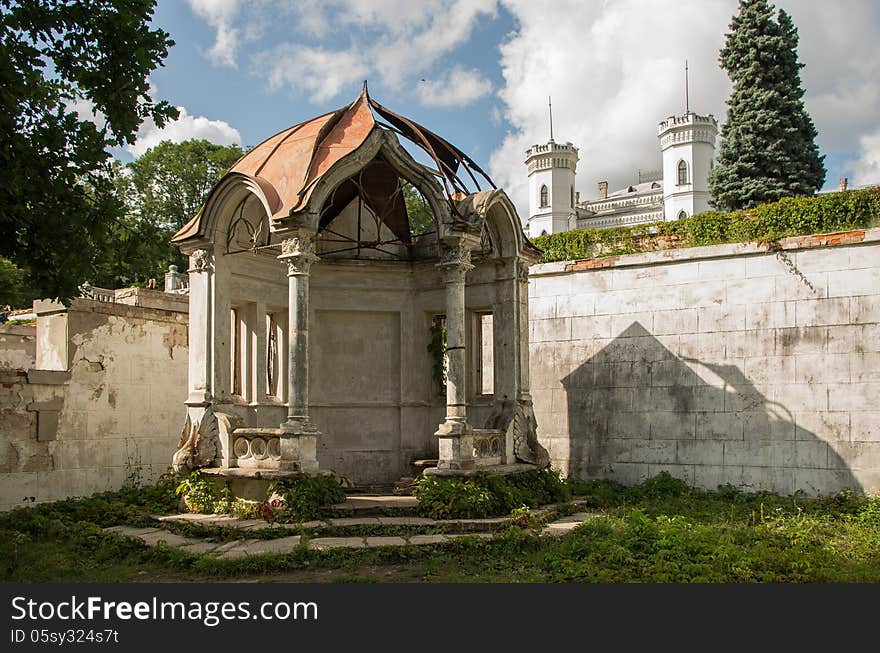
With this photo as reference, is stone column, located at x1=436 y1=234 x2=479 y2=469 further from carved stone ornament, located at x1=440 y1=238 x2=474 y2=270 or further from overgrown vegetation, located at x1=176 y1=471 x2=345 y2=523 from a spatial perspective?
overgrown vegetation, located at x1=176 y1=471 x2=345 y2=523

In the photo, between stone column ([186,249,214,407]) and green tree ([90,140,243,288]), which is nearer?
stone column ([186,249,214,407])

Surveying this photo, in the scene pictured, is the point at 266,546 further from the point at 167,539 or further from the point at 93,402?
the point at 93,402

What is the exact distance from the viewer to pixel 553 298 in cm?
1525

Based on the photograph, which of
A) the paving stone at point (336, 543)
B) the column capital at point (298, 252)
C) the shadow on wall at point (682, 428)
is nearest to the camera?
the paving stone at point (336, 543)

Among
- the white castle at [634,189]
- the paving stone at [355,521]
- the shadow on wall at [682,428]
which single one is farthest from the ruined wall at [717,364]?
the white castle at [634,189]

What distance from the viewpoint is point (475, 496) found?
10781 millimetres

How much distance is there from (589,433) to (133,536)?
7.90 metres

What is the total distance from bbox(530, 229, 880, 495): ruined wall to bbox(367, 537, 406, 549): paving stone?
5828mm

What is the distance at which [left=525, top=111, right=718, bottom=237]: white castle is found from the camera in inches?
2982

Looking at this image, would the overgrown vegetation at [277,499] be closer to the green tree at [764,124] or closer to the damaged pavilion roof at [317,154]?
the damaged pavilion roof at [317,154]

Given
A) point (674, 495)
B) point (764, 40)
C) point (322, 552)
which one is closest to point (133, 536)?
point (322, 552)

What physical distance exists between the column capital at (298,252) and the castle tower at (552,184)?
232 ft

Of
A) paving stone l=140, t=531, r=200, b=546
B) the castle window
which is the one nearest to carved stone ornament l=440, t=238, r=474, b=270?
paving stone l=140, t=531, r=200, b=546

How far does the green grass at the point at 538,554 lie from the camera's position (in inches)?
330
